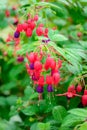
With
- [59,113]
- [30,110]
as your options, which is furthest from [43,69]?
[30,110]


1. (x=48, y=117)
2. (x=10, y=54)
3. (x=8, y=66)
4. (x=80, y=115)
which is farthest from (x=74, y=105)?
(x=8, y=66)

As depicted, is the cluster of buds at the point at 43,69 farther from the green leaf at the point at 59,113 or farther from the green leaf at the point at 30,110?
the green leaf at the point at 30,110

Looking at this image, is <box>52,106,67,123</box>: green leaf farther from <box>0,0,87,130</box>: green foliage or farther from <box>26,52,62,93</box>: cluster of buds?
<box>26,52,62,93</box>: cluster of buds

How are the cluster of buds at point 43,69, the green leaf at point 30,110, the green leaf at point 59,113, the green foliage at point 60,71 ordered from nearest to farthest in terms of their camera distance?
the cluster of buds at point 43,69 → the green foliage at point 60,71 → the green leaf at point 59,113 → the green leaf at point 30,110

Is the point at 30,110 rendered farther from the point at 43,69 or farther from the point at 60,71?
the point at 43,69

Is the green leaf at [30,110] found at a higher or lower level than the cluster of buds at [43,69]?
lower

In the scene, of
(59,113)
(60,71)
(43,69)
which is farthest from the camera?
(60,71)

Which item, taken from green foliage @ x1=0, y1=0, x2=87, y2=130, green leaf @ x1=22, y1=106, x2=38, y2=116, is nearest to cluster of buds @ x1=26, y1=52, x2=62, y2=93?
green foliage @ x1=0, y1=0, x2=87, y2=130

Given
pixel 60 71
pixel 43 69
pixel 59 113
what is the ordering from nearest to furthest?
pixel 43 69
pixel 59 113
pixel 60 71

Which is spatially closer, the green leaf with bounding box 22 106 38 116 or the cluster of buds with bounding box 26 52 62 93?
the cluster of buds with bounding box 26 52 62 93

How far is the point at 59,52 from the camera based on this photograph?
1484 mm

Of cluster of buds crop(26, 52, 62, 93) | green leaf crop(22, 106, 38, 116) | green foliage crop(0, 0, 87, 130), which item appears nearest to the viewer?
cluster of buds crop(26, 52, 62, 93)

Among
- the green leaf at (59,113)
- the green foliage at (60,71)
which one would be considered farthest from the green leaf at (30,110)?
the green leaf at (59,113)

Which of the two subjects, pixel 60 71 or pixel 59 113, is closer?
pixel 59 113
